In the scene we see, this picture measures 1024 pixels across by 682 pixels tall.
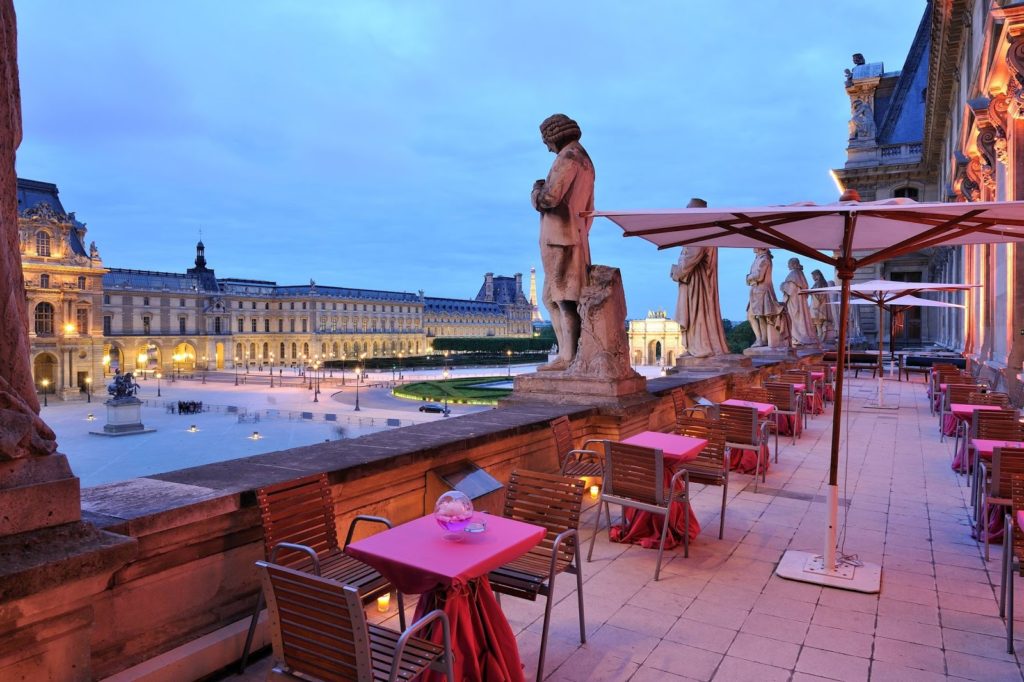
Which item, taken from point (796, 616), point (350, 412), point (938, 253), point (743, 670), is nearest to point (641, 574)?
point (796, 616)

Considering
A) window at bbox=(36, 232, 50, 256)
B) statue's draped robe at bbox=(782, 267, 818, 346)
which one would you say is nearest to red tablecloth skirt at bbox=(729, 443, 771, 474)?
statue's draped robe at bbox=(782, 267, 818, 346)

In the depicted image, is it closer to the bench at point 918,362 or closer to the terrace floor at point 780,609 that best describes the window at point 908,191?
the bench at point 918,362

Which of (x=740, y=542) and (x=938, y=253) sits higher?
(x=938, y=253)

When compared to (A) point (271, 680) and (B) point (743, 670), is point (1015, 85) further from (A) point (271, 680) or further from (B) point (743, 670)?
(A) point (271, 680)

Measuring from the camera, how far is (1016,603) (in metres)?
3.73

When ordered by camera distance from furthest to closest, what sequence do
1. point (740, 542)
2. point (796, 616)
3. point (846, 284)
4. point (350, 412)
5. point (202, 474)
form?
point (350, 412), point (740, 542), point (846, 284), point (796, 616), point (202, 474)

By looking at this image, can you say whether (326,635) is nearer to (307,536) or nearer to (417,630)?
(417,630)

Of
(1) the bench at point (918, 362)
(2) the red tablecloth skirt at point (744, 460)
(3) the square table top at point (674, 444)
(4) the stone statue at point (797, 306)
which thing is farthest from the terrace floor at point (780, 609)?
(1) the bench at point (918, 362)

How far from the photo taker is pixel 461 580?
2.40m

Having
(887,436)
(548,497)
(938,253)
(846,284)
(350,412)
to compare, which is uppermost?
(938,253)

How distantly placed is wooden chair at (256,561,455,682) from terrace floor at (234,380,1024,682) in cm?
93

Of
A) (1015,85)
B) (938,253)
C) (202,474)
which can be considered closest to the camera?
(202,474)

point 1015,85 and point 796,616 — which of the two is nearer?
point 796,616

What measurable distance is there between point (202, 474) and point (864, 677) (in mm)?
3372
